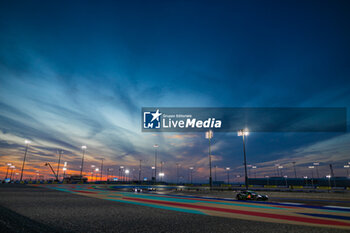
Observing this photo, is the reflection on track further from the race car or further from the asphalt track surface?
the race car

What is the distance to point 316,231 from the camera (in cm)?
667

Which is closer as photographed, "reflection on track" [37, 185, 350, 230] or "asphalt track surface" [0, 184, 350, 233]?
"asphalt track surface" [0, 184, 350, 233]

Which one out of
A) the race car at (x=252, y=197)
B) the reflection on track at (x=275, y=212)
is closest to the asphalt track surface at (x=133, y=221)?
the reflection on track at (x=275, y=212)

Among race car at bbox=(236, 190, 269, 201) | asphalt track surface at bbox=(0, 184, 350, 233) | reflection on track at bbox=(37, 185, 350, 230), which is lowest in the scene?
race car at bbox=(236, 190, 269, 201)

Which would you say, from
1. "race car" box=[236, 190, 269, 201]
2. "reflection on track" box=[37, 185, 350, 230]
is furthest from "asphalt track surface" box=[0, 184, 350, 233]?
"race car" box=[236, 190, 269, 201]

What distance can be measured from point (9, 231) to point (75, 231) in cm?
211

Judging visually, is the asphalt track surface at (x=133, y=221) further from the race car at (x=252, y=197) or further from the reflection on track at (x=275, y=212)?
the race car at (x=252, y=197)

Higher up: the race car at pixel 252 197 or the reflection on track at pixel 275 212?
the reflection on track at pixel 275 212

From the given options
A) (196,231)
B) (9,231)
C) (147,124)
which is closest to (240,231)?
(196,231)

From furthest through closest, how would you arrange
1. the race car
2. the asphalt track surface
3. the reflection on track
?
the race car < the reflection on track < the asphalt track surface

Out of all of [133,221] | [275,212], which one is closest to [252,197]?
[275,212]

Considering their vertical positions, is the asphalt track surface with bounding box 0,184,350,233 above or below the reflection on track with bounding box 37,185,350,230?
above

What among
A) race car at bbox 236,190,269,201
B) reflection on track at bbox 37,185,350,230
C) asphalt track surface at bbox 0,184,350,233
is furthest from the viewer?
race car at bbox 236,190,269,201

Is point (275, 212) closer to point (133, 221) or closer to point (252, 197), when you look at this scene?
point (133, 221)
